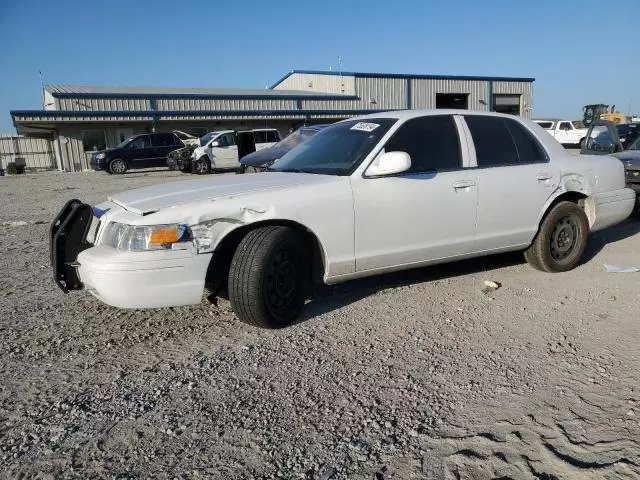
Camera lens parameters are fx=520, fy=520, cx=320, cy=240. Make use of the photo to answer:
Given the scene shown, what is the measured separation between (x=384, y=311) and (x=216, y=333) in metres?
1.34

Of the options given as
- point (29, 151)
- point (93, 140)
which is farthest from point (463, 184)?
point (29, 151)

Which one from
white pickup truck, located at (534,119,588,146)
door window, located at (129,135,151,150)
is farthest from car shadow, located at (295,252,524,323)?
white pickup truck, located at (534,119,588,146)

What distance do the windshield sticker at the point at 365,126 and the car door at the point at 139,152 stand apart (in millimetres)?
20821

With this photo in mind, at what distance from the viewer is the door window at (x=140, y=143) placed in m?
23.5

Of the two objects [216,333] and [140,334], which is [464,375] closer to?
[216,333]

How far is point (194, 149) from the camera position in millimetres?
22109

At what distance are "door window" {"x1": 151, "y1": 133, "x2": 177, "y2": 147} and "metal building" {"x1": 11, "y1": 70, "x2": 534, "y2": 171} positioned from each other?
866 cm

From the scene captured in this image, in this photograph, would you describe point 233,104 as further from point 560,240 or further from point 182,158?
point 560,240

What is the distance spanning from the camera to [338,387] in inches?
116

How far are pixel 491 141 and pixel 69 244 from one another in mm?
3682

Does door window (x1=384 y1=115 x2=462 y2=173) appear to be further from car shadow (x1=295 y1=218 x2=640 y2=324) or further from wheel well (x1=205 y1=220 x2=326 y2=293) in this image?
car shadow (x1=295 y1=218 x2=640 y2=324)

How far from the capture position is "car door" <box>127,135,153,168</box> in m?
23.4

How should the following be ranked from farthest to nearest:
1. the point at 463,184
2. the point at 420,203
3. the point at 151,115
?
1. the point at 151,115
2. the point at 463,184
3. the point at 420,203

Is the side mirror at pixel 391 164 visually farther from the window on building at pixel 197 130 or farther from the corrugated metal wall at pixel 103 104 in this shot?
the window on building at pixel 197 130
